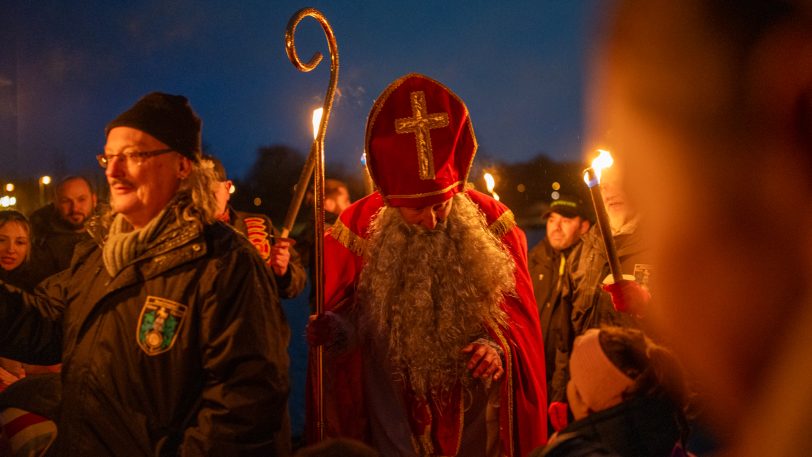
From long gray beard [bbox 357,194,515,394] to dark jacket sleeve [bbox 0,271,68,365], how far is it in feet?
4.66

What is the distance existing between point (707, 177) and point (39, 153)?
538 centimetres

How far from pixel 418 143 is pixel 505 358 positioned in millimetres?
1198

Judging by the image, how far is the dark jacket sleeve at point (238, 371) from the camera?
2297 mm

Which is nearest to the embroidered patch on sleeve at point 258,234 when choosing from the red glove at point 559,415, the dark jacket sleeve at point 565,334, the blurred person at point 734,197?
the dark jacket sleeve at point 565,334

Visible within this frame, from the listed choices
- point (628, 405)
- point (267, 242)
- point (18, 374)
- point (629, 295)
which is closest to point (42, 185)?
point (18, 374)

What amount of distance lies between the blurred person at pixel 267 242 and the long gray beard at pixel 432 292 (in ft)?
2.99

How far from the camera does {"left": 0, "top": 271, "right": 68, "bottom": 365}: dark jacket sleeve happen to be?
8.66 feet

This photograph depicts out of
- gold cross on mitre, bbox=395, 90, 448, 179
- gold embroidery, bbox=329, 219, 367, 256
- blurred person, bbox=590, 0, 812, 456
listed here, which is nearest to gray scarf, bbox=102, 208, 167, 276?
gold embroidery, bbox=329, 219, 367, 256

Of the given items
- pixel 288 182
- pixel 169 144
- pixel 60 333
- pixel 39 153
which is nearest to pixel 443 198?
pixel 169 144

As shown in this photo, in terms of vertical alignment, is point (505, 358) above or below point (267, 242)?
below

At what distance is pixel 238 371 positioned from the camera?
234 centimetres

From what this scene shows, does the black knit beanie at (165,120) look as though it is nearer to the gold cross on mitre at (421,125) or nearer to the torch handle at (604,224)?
the gold cross on mitre at (421,125)

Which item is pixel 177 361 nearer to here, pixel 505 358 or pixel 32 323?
pixel 32 323

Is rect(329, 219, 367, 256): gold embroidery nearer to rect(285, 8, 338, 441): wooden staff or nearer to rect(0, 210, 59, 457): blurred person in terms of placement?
rect(285, 8, 338, 441): wooden staff
